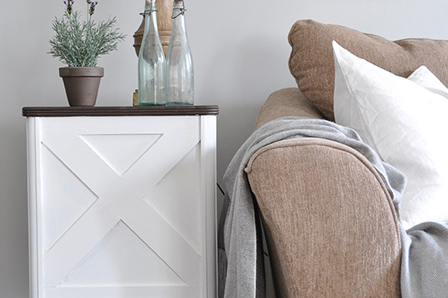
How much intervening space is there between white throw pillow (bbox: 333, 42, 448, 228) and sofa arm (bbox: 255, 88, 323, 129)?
5.7 inches

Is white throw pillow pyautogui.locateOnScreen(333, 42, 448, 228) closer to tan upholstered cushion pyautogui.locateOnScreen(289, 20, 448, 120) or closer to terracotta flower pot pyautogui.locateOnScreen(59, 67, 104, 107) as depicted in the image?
tan upholstered cushion pyautogui.locateOnScreen(289, 20, 448, 120)

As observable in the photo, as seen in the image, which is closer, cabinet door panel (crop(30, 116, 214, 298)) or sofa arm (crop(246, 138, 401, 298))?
sofa arm (crop(246, 138, 401, 298))

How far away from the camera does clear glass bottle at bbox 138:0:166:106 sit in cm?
141

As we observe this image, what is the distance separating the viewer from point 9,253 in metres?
1.85

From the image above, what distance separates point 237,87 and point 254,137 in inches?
29.6

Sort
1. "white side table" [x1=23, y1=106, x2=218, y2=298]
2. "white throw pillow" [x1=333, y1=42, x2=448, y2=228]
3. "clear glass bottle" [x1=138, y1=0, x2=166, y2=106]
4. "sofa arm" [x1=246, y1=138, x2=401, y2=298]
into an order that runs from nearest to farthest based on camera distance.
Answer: "sofa arm" [x1=246, y1=138, x2=401, y2=298], "white throw pillow" [x1=333, y1=42, x2=448, y2=228], "white side table" [x1=23, y1=106, x2=218, y2=298], "clear glass bottle" [x1=138, y1=0, x2=166, y2=106]

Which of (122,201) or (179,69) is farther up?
(179,69)

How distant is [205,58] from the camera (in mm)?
1831

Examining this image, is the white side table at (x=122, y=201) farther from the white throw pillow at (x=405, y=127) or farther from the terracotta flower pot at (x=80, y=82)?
the white throw pillow at (x=405, y=127)

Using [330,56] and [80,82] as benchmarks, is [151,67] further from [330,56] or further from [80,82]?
[330,56]

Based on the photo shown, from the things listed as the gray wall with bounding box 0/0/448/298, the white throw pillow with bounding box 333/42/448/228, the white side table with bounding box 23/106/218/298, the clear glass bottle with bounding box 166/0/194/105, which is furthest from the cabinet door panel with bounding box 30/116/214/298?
the gray wall with bounding box 0/0/448/298

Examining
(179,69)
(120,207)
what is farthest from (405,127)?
(120,207)

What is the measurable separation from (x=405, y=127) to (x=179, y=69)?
616mm

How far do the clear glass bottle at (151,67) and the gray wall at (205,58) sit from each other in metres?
0.40
